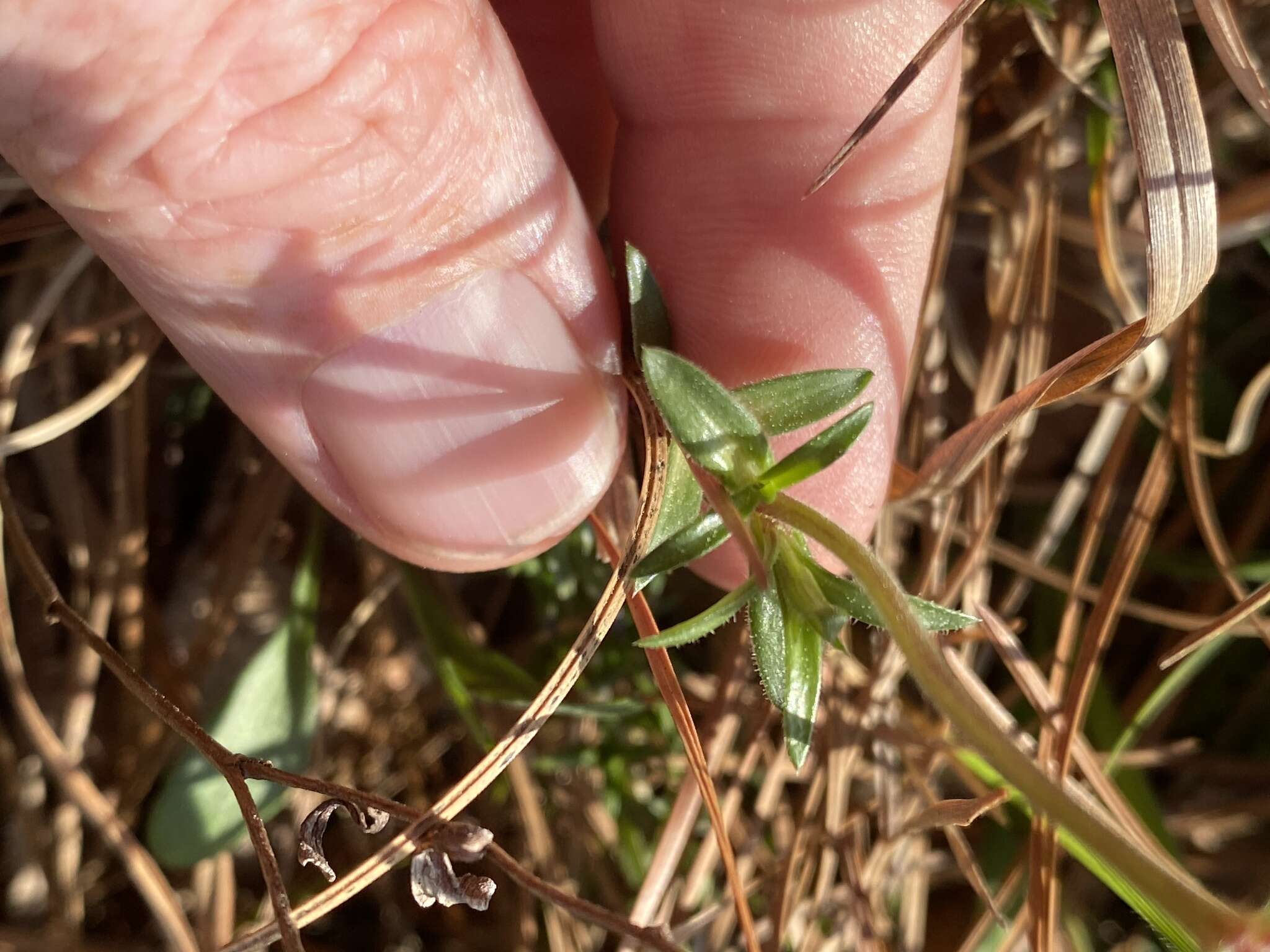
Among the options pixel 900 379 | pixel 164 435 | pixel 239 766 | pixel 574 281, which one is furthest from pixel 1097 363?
pixel 164 435

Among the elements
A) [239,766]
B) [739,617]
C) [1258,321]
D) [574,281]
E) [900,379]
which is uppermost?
[574,281]

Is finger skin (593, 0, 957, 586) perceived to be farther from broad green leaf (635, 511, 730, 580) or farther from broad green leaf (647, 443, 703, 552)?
broad green leaf (635, 511, 730, 580)

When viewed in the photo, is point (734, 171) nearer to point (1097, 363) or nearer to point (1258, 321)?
point (1097, 363)

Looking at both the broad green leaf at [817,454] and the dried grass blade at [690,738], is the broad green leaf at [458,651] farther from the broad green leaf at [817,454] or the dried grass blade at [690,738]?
the broad green leaf at [817,454]

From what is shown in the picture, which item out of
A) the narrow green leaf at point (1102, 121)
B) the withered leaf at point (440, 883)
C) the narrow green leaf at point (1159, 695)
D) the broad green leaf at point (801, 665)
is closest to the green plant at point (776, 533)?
the broad green leaf at point (801, 665)

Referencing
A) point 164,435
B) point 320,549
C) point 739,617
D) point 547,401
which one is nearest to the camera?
point 547,401

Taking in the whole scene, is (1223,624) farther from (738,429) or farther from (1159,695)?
(738,429)
